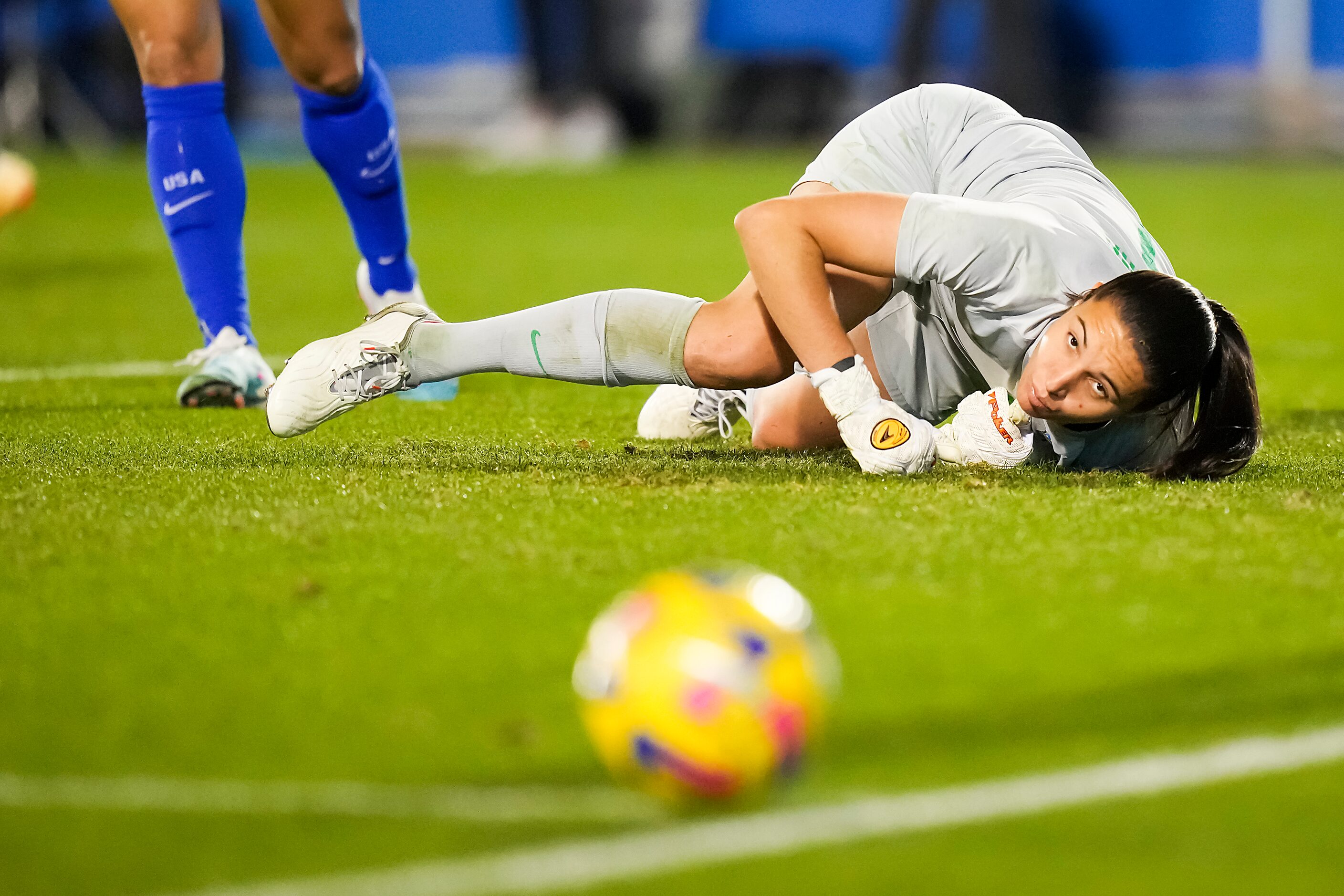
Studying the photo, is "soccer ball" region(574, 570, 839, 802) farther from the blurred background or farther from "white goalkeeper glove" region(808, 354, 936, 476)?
the blurred background

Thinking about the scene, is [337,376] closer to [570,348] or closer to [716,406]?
[570,348]

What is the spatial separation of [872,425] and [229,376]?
1.73 meters

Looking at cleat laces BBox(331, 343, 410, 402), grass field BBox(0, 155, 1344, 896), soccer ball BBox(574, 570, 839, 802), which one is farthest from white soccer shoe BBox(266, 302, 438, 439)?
soccer ball BBox(574, 570, 839, 802)

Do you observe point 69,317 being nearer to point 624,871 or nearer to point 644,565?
point 644,565

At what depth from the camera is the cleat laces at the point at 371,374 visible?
11.4 feet

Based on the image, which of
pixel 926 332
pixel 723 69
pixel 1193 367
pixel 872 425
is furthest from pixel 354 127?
pixel 723 69

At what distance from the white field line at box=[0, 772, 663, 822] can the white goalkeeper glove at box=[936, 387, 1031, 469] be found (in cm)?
171

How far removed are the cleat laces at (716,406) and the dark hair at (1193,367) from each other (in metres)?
1.00

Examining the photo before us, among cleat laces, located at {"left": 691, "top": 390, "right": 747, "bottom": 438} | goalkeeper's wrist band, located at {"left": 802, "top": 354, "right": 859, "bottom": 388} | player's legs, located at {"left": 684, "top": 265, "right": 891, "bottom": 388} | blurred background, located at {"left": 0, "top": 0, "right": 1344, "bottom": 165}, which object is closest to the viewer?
goalkeeper's wrist band, located at {"left": 802, "top": 354, "right": 859, "bottom": 388}

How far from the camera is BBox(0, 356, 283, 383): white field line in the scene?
15.9ft

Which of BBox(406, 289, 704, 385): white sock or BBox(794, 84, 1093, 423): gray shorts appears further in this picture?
BBox(794, 84, 1093, 423): gray shorts

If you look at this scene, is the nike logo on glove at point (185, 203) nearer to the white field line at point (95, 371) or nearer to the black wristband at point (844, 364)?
the white field line at point (95, 371)

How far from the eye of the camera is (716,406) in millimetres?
→ 3979

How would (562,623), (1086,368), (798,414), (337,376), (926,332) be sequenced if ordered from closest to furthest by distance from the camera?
(562,623) < (1086,368) < (337,376) < (926,332) < (798,414)
